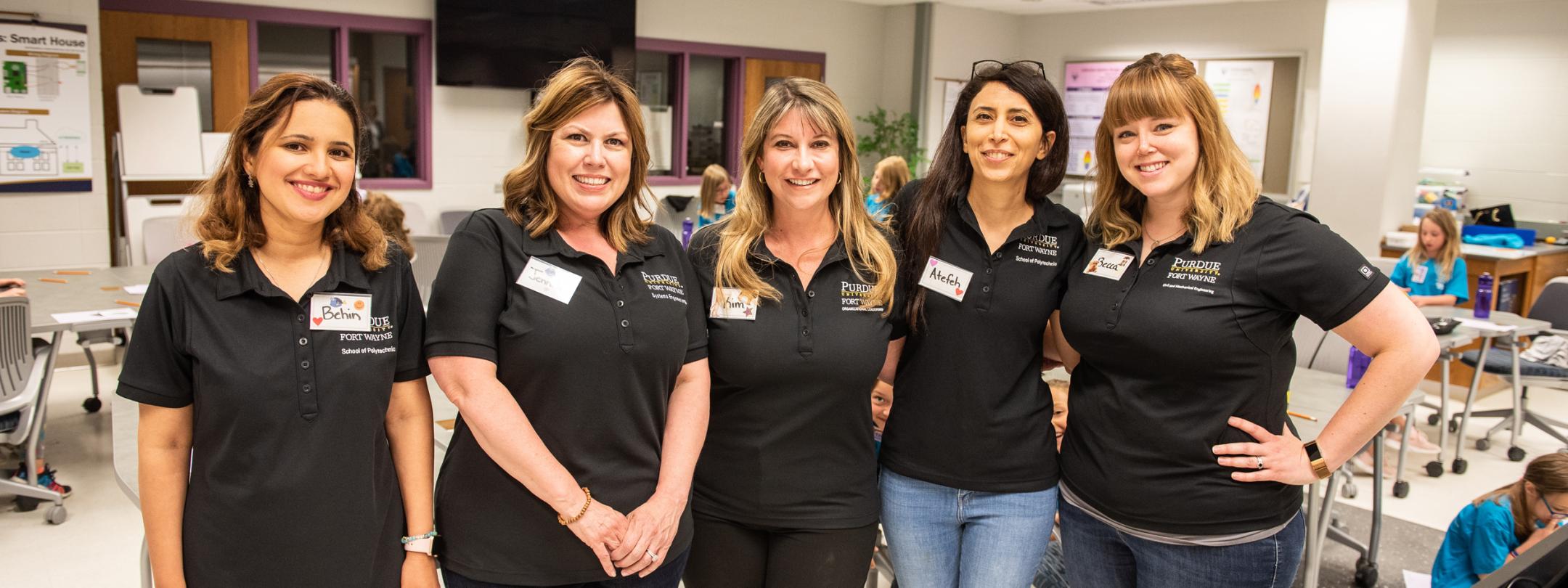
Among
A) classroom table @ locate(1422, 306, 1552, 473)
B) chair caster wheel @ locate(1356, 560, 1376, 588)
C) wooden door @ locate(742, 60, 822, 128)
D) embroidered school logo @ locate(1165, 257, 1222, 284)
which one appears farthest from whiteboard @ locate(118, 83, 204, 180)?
classroom table @ locate(1422, 306, 1552, 473)

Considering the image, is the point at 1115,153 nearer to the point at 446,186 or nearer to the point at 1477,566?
the point at 1477,566

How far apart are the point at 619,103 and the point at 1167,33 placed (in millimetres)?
9752

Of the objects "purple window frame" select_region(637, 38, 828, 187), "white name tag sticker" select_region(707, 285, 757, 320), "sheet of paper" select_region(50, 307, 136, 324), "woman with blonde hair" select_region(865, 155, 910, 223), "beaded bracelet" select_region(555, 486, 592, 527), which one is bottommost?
"sheet of paper" select_region(50, 307, 136, 324)

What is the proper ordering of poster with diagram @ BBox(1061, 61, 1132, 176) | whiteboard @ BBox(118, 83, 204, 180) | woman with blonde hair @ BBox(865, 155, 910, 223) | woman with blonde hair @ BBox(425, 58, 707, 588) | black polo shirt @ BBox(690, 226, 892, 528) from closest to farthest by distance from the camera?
woman with blonde hair @ BBox(425, 58, 707, 588), black polo shirt @ BBox(690, 226, 892, 528), whiteboard @ BBox(118, 83, 204, 180), woman with blonde hair @ BBox(865, 155, 910, 223), poster with diagram @ BBox(1061, 61, 1132, 176)

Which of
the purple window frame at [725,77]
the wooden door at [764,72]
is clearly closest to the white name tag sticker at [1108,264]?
the purple window frame at [725,77]

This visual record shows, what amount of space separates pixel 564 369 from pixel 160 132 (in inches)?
249

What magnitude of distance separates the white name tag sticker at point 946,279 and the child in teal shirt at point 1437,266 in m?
4.88

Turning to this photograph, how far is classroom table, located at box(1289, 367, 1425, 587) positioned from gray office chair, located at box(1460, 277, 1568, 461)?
1.93m

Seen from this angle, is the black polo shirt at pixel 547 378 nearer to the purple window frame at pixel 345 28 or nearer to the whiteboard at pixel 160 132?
the purple window frame at pixel 345 28

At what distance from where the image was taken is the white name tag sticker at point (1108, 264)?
187 centimetres

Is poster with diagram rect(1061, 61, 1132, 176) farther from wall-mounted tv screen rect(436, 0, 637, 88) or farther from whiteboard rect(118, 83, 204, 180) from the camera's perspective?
whiteboard rect(118, 83, 204, 180)

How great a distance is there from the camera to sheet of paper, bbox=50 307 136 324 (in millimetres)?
4074

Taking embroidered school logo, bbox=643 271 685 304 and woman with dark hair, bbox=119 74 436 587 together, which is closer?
woman with dark hair, bbox=119 74 436 587

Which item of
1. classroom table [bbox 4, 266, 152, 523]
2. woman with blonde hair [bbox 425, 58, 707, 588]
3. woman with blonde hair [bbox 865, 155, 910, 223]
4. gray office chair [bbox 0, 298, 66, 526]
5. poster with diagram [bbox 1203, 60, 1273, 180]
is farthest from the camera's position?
poster with diagram [bbox 1203, 60, 1273, 180]
